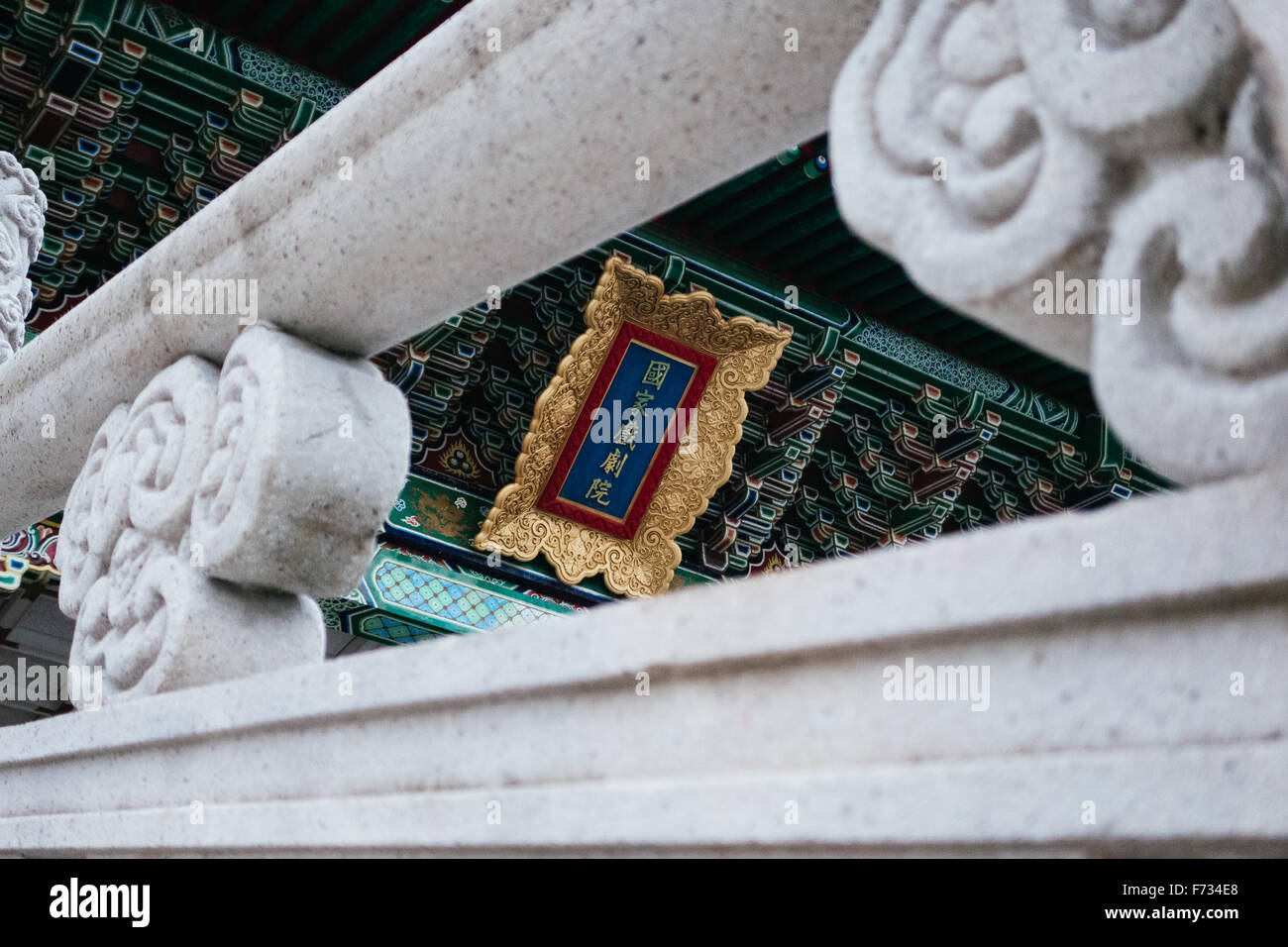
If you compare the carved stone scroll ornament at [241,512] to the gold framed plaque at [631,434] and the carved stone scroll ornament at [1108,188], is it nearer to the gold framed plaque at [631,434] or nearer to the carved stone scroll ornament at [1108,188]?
the carved stone scroll ornament at [1108,188]

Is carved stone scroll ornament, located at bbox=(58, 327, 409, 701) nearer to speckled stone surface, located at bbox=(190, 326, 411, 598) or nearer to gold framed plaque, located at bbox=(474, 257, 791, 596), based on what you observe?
speckled stone surface, located at bbox=(190, 326, 411, 598)

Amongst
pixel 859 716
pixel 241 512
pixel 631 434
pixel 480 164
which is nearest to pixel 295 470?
pixel 241 512

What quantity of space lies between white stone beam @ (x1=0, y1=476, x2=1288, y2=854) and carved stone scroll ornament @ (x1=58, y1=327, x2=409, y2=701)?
0.65 ft

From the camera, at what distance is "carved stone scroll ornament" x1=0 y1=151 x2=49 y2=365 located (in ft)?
6.51

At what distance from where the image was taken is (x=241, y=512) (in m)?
0.99

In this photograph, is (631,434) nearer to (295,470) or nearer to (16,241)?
(16,241)

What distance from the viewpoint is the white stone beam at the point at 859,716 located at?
16.9 inches

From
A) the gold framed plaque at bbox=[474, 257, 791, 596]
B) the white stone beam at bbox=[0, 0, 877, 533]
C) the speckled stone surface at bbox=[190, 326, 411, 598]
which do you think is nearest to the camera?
the white stone beam at bbox=[0, 0, 877, 533]

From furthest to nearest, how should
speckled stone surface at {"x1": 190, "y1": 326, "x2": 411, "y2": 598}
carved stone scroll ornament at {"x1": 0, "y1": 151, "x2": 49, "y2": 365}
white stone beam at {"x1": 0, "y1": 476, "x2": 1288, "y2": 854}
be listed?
carved stone scroll ornament at {"x1": 0, "y1": 151, "x2": 49, "y2": 365} < speckled stone surface at {"x1": 190, "y1": 326, "x2": 411, "y2": 598} < white stone beam at {"x1": 0, "y1": 476, "x2": 1288, "y2": 854}

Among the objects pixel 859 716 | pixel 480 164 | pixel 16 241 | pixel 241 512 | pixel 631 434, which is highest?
pixel 631 434

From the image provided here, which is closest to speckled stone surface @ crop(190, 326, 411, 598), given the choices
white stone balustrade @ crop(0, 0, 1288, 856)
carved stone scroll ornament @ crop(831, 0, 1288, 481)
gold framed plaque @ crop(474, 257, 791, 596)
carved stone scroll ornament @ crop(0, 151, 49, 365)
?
white stone balustrade @ crop(0, 0, 1288, 856)

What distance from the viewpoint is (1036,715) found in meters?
0.48

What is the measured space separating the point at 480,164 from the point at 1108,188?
50 centimetres

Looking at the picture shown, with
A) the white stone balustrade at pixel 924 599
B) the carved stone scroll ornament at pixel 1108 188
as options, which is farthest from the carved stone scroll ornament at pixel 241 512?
the carved stone scroll ornament at pixel 1108 188
